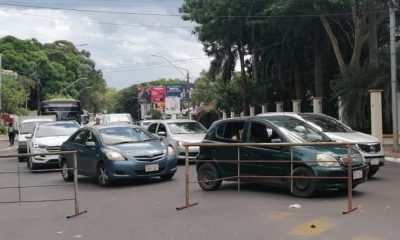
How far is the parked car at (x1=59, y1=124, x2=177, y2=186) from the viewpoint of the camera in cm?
1379

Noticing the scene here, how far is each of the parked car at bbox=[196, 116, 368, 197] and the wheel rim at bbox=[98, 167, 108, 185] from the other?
2419 millimetres

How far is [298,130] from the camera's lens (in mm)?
12227

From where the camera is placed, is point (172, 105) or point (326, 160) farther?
point (172, 105)

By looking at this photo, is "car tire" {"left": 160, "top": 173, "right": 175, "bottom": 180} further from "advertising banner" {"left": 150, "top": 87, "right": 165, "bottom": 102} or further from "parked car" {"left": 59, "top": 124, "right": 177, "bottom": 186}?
"advertising banner" {"left": 150, "top": 87, "right": 165, "bottom": 102}

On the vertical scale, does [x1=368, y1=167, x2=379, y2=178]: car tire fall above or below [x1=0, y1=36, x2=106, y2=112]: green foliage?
below

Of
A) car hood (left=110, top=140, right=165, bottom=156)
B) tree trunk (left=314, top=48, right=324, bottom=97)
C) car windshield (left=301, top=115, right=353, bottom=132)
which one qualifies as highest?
tree trunk (left=314, top=48, right=324, bottom=97)

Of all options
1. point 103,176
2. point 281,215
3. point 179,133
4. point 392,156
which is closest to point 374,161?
point 281,215

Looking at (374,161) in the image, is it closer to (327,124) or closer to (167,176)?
(327,124)

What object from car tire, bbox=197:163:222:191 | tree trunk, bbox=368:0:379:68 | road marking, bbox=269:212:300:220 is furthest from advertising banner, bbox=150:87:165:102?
road marking, bbox=269:212:300:220

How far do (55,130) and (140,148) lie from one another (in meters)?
8.02

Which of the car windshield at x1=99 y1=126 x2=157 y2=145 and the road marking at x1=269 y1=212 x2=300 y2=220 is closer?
the road marking at x1=269 y1=212 x2=300 y2=220

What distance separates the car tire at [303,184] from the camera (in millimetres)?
11000

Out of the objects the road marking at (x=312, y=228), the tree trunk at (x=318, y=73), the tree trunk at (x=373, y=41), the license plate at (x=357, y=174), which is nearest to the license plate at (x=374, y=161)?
the license plate at (x=357, y=174)

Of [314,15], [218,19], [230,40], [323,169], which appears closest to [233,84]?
[230,40]
